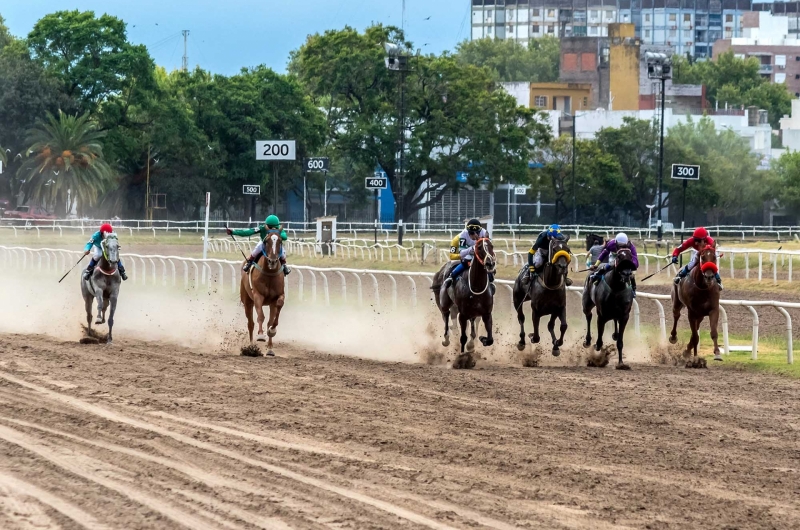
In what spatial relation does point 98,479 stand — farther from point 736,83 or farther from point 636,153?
point 736,83

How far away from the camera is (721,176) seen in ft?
259

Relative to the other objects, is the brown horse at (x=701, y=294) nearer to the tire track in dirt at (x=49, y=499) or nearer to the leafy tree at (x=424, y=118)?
the tire track in dirt at (x=49, y=499)

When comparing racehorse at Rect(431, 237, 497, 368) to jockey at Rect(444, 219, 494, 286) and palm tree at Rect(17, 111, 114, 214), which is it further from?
palm tree at Rect(17, 111, 114, 214)

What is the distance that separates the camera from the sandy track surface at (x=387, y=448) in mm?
7434

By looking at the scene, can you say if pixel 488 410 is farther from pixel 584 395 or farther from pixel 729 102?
pixel 729 102

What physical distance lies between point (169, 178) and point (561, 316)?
177 feet

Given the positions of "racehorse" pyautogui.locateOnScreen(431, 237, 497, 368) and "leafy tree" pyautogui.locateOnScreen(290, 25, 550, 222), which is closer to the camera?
"racehorse" pyautogui.locateOnScreen(431, 237, 497, 368)

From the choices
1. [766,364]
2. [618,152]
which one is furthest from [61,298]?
[618,152]

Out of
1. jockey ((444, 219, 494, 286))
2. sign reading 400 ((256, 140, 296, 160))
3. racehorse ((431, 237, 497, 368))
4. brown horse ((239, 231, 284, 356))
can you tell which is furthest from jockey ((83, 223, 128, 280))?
sign reading 400 ((256, 140, 296, 160))

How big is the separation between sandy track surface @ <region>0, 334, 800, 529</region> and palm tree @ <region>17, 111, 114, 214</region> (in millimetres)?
50614

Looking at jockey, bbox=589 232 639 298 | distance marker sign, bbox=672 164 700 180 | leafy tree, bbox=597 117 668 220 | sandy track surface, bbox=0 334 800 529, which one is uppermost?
leafy tree, bbox=597 117 668 220

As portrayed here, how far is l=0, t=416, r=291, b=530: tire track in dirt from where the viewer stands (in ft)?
23.2

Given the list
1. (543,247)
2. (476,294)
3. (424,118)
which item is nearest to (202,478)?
(476,294)

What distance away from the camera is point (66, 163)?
6303cm
